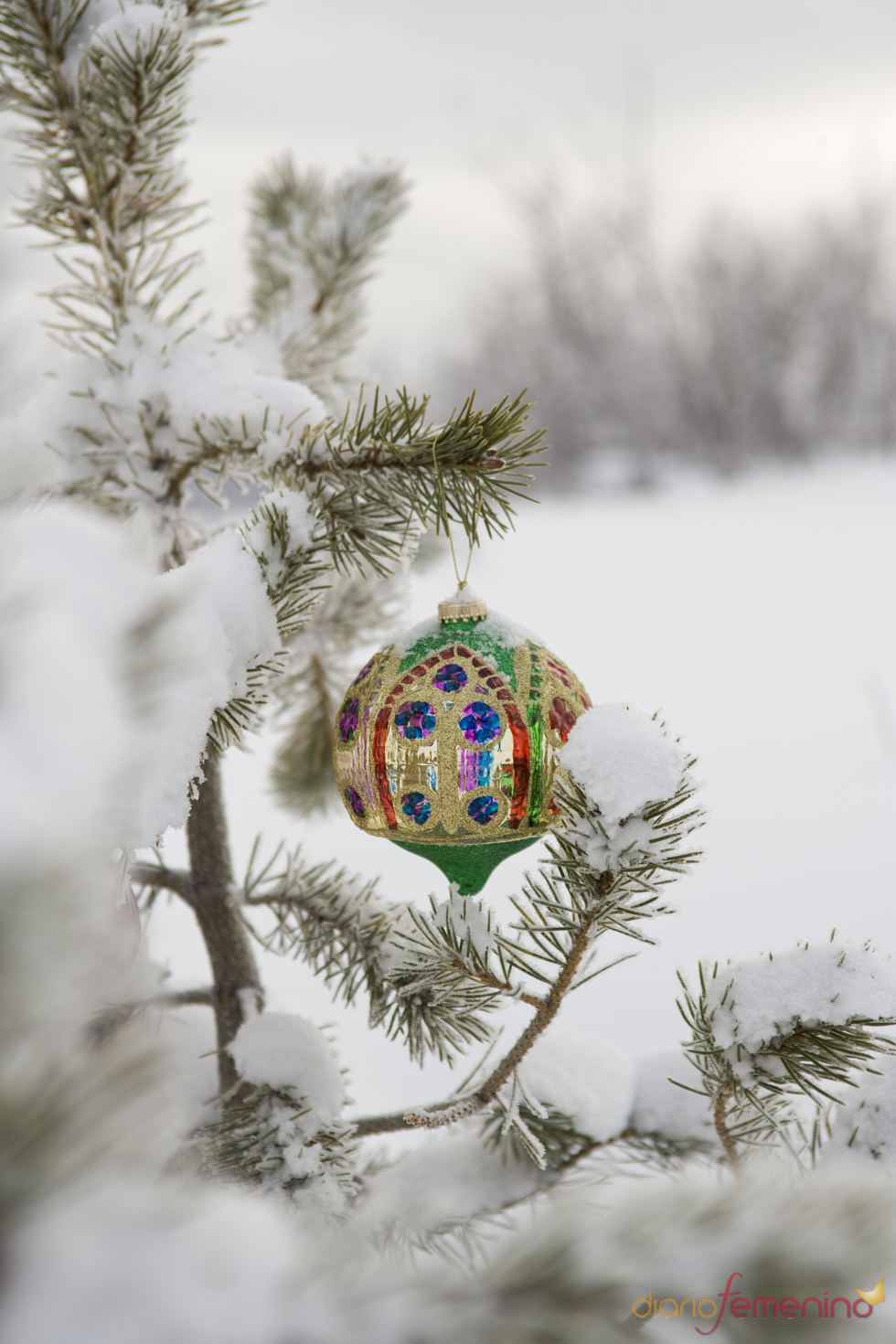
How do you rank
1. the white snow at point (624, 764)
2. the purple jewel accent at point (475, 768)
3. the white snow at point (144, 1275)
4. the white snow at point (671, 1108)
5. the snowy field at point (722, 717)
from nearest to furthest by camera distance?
the white snow at point (144, 1275)
the white snow at point (624, 764)
the purple jewel accent at point (475, 768)
the white snow at point (671, 1108)
the snowy field at point (722, 717)

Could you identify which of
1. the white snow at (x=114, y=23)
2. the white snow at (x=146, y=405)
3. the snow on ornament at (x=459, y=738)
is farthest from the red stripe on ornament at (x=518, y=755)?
the white snow at (x=114, y=23)

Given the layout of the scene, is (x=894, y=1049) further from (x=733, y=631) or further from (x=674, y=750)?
(x=733, y=631)

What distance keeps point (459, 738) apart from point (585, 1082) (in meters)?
0.36

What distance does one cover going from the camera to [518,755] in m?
0.51

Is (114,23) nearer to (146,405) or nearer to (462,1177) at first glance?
(146,405)

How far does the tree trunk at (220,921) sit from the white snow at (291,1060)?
52mm

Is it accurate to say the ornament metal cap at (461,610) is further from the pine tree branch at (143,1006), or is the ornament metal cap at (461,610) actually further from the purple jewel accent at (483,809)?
the pine tree branch at (143,1006)

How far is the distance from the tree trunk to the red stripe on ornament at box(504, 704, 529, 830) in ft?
0.85

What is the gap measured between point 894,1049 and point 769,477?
3397 mm

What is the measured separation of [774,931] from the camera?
140cm

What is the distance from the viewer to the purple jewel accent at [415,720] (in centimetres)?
51

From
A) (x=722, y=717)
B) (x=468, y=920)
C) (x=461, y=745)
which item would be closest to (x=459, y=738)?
(x=461, y=745)

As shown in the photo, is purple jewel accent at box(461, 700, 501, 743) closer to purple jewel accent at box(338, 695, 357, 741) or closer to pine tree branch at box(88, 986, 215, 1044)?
purple jewel accent at box(338, 695, 357, 741)

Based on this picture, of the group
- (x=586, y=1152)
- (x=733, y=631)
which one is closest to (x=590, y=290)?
(x=733, y=631)
